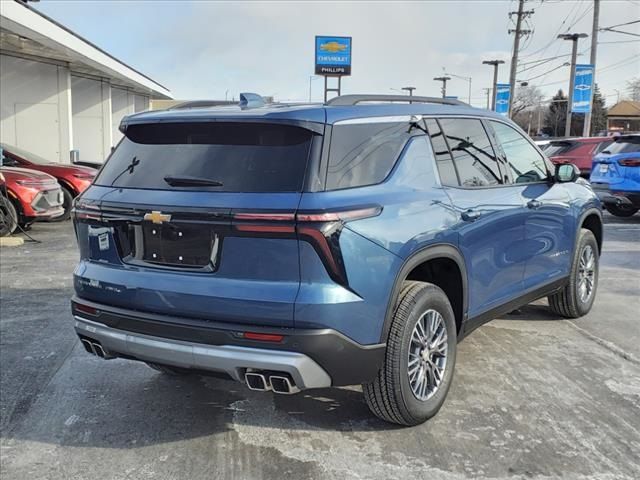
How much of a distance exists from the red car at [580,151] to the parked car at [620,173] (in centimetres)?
289

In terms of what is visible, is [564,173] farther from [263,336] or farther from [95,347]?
[95,347]

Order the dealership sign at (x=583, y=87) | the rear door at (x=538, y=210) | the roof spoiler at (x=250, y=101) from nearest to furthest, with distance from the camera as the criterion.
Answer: the roof spoiler at (x=250, y=101) → the rear door at (x=538, y=210) → the dealership sign at (x=583, y=87)

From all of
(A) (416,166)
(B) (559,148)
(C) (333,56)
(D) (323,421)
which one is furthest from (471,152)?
(C) (333,56)

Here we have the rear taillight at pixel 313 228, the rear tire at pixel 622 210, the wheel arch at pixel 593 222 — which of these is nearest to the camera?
the rear taillight at pixel 313 228

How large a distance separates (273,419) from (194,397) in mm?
650

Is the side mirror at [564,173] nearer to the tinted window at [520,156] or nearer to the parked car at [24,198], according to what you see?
the tinted window at [520,156]

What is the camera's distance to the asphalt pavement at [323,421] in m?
3.29

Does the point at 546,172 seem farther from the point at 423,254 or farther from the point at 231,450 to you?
the point at 231,450

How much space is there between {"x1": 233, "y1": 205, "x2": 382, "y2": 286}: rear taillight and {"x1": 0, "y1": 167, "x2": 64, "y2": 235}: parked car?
9.11 metres

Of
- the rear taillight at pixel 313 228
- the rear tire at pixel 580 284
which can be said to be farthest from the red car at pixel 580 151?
the rear taillight at pixel 313 228

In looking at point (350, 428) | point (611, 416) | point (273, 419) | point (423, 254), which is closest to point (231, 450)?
point (273, 419)

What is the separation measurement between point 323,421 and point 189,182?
5.38ft

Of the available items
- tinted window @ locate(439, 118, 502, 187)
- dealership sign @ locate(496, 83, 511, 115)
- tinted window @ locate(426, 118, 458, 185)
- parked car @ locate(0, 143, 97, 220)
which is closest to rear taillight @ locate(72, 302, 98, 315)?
tinted window @ locate(426, 118, 458, 185)

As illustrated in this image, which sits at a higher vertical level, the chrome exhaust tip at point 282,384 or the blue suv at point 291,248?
the blue suv at point 291,248
